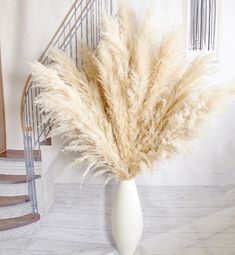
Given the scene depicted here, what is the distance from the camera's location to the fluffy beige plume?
1.63 meters

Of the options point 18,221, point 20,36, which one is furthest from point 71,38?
point 18,221

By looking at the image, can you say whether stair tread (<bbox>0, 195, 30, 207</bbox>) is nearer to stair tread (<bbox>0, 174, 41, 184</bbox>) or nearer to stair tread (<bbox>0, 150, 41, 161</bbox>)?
stair tread (<bbox>0, 174, 41, 184</bbox>)

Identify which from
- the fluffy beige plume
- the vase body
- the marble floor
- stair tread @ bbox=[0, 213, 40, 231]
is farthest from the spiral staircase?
the vase body

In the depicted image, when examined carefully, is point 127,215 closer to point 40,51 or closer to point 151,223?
point 151,223

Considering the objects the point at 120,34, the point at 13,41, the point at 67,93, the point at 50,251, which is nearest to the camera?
the point at 67,93

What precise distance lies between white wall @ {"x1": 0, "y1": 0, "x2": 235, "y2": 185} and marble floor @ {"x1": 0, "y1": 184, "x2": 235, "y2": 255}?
144 mm

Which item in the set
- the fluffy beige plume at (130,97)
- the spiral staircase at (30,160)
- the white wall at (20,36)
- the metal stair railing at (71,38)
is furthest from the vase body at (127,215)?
the white wall at (20,36)

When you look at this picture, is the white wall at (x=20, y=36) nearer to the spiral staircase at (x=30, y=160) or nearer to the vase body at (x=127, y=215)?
the spiral staircase at (x=30, y=160)

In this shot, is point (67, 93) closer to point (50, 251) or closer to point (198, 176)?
point (50, 251)

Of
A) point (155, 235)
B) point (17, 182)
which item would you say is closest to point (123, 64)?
point (155, 235)

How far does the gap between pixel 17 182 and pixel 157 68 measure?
1.83 m

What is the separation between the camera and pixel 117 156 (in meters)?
1.78

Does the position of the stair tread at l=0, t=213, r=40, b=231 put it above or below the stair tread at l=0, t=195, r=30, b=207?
below

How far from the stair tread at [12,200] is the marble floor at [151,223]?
258 mm
